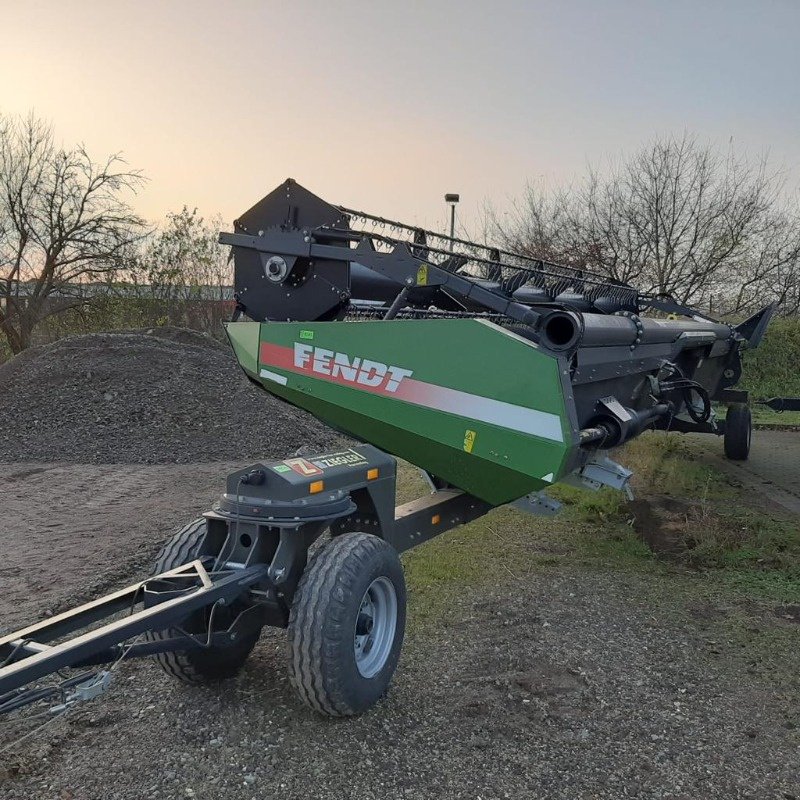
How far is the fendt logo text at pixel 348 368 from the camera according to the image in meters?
3.83

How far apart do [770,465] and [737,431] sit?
22.7 inches

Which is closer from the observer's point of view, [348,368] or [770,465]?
[348,368]

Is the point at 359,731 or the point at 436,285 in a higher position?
the point at 436,285

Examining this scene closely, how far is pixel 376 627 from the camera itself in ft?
10.4

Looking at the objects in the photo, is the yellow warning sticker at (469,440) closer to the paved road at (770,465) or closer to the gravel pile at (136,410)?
the paved road at (770,465)

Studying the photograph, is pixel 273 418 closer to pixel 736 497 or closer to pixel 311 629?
pixel 736 497

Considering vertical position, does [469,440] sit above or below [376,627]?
above

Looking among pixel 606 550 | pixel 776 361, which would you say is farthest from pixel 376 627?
pixel 776 361

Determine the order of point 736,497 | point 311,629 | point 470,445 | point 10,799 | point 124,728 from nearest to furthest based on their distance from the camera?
point 10,799 < point 311,629 < point 124,728 < point 470,445 < point 736,497

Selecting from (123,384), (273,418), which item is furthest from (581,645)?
(123,384)

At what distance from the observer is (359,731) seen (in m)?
2.87

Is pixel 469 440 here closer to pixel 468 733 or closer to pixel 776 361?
pixel 468 733

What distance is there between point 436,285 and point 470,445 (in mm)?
1000

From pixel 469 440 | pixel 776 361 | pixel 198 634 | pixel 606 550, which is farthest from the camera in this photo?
pixel 776 361
